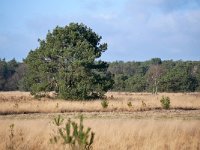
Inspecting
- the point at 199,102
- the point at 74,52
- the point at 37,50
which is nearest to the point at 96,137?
the point at 199,102

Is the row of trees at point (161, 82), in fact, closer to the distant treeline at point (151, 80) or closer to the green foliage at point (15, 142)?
the distant treeline at point (151, 80)

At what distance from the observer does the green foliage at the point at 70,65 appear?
120 feet

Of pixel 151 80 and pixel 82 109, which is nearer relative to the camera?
pixel 82 109

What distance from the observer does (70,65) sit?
1489 inches

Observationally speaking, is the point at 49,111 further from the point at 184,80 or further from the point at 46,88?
the point at 184,80

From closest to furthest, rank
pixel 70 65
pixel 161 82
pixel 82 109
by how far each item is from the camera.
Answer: pixel 82 109, pixel 70 65, pixel 161 82

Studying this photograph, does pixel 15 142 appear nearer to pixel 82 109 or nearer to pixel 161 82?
pixel 82 109

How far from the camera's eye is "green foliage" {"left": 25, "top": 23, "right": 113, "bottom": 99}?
3650cm

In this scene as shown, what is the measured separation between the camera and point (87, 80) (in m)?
36.6

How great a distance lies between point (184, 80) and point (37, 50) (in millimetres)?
49030

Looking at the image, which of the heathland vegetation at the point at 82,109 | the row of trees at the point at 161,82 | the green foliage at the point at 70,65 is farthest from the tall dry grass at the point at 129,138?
the row of trees at the point at 161,82

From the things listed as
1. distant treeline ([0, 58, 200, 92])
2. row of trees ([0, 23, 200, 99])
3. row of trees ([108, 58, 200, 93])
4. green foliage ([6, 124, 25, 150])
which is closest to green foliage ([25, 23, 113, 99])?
row of trees ([0, 23, 200, 99])

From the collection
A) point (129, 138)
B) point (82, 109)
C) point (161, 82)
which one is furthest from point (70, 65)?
point (161, 82)

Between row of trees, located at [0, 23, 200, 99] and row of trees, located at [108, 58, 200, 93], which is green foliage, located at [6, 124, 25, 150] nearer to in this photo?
row of trees, located at [0, 23, 200, 99]
